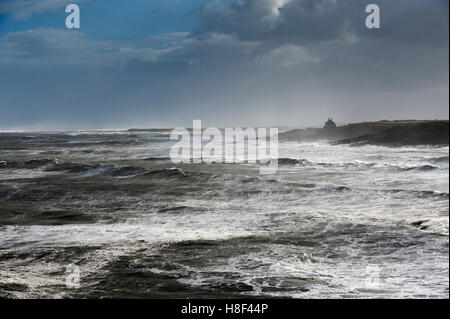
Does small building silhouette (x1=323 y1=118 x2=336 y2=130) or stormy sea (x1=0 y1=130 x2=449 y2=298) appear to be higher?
small building silhouette (x1=323 y1=118 x2=336 y2=130)

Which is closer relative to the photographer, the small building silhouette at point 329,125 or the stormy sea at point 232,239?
the stormy sea at point 232,239

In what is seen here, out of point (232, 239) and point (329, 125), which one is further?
point (329, 125)

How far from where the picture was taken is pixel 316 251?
967 centimetres

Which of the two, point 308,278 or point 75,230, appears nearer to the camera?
point 308,278

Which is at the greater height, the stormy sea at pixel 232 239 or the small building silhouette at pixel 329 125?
the small building silhouette at pixel 329 125

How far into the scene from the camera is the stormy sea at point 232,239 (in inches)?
291

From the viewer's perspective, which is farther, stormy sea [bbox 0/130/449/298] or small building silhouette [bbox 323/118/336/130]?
small building silhouette [bbox 323/118/336/130]

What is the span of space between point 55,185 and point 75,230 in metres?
11.7

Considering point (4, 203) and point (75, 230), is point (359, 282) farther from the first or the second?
point (4, 203)

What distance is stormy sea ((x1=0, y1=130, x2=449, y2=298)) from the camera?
24.3 ft

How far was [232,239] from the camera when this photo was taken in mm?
10914
